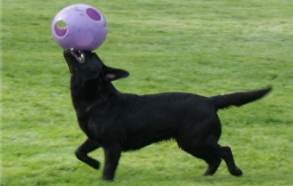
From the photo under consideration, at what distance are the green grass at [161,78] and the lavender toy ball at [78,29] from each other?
1.35 metres

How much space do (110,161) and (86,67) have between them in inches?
36.9

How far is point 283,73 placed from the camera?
12.3 m

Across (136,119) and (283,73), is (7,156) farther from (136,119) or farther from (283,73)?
(283,73)

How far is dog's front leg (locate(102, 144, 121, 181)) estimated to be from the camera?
6.77 m

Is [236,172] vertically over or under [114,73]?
under

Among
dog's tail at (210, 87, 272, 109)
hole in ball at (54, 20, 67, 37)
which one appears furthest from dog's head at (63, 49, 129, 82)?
dog's tail at (210, 87, 272, 109)

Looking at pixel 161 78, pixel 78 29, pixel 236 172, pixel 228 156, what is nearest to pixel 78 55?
pixel 78 29

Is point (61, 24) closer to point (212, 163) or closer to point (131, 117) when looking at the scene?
point (131, 117)

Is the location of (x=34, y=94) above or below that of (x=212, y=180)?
below

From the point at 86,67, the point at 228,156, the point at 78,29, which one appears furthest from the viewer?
the point at 228,156

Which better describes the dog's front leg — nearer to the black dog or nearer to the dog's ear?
the black dog

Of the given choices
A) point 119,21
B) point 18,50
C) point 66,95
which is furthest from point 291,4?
point 66,95

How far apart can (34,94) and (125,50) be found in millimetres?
3507

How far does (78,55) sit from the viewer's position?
22.2 ft
